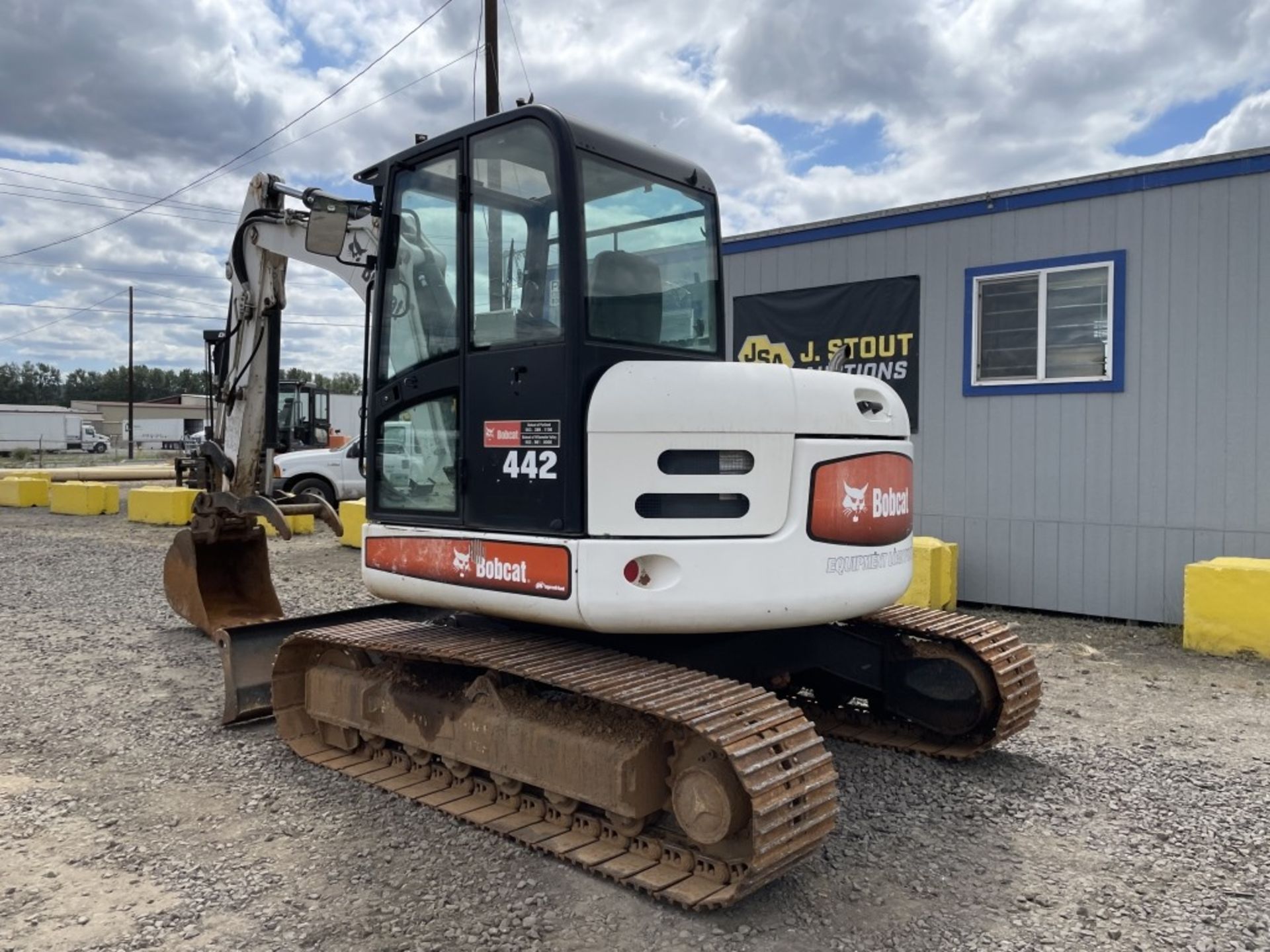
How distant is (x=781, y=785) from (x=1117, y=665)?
197 inches

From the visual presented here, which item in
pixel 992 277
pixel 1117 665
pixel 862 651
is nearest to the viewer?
pixel 862 651

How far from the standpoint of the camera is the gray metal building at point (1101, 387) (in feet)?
27.8

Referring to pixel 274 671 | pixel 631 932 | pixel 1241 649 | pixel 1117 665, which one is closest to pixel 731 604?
pixel 631 932

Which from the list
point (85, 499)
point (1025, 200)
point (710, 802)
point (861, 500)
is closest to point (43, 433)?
point (85, 499)

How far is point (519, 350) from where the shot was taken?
4453 mm

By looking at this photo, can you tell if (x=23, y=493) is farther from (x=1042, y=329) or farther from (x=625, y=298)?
(x=625, y=298)

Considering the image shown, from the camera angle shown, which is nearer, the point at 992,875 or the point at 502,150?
the point at 992,875

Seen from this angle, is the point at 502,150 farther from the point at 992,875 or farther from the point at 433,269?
the point at 992,875

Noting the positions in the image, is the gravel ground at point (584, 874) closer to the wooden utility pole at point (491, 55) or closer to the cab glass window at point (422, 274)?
the cab glass window at point (422, 274)

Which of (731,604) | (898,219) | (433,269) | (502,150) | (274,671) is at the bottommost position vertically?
(274,671)

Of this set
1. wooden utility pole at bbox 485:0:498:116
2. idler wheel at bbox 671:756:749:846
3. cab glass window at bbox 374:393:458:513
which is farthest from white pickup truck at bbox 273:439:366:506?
idler wheel at bbox 671:756:749:846

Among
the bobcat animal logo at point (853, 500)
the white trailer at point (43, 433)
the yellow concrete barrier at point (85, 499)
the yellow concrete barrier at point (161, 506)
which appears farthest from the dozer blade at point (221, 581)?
the white trailer at point (43, 433)

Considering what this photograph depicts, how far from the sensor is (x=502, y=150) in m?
4.66

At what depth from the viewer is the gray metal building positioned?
847cm
